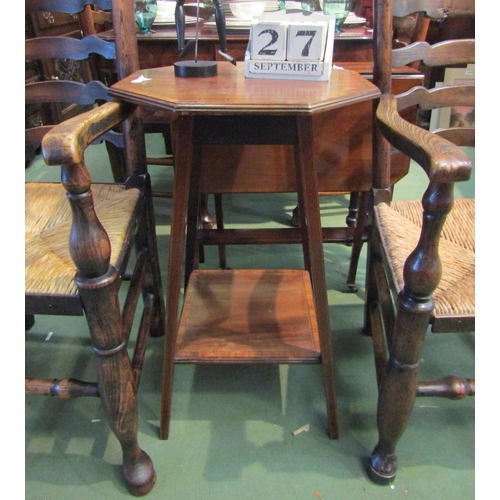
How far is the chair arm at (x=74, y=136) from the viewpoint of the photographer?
1.85ft

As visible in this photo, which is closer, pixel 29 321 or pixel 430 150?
pixel 430 150

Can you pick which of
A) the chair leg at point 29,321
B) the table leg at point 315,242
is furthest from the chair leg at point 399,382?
the chair leg at point 29,321

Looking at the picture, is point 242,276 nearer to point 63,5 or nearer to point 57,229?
point 57,229

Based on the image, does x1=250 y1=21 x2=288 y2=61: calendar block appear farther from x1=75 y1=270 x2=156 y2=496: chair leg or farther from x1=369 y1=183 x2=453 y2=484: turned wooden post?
x1=75 y1=270 x2=156 y2=496: chair leg

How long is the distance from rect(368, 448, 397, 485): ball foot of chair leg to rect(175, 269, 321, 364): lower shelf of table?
22 cm

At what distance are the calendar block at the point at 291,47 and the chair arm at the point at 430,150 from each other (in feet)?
0.51

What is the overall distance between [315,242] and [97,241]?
380 millimetres

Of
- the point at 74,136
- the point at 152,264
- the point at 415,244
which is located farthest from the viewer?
the point at 152,264

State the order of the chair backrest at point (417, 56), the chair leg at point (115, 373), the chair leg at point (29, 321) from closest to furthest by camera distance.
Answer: the chair leg at point (115, 373)
the chair backrest at point (417, 56)
the chair leg at point (29, 321)

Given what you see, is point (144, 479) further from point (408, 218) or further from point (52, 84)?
point (52, 84)

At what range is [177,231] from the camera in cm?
76

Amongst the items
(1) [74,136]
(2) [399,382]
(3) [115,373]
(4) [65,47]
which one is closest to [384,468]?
(2) [399,382]

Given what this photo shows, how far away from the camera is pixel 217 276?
1.18 m

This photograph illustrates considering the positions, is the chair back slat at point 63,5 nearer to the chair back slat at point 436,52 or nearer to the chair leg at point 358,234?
the chair back slat at point 436,52
